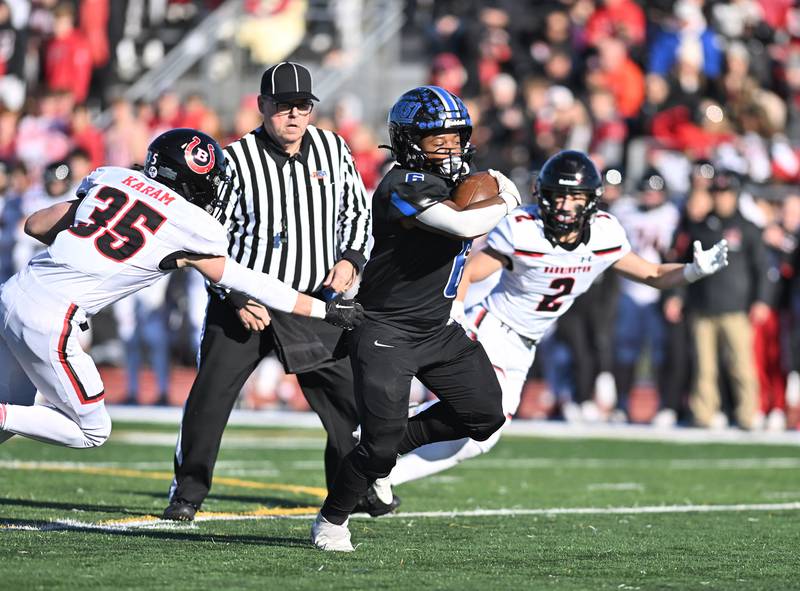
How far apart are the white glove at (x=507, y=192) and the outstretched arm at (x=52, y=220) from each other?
1522 mm

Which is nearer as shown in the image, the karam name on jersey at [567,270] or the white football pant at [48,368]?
the white football pant at [48,368]

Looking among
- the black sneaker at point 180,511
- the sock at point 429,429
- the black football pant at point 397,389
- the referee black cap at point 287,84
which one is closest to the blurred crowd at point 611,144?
the referee black cap at point 287,84

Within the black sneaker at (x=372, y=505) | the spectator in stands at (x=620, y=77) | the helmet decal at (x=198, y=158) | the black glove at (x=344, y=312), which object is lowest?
the black sneaker at (x=372, y=505)

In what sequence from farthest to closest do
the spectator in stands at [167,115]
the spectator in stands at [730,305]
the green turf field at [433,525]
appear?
the spectator in stands at [167,115]
the spectator in stands at [730,305]
the green turf field at [433,525]

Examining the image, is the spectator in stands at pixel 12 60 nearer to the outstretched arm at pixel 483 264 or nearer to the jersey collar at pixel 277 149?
the outstretched arm at pixel 483 264

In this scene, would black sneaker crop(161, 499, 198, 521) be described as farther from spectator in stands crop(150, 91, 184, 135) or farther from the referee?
spectator in stands crop(150, 91, 184, 135)

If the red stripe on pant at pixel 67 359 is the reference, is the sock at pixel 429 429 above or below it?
below

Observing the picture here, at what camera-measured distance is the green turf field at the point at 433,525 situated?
4.73 meters

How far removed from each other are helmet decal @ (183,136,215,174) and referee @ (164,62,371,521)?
0.62 metres

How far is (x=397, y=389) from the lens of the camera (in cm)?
534

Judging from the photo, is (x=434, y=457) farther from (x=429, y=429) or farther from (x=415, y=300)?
(x=415, y=300)

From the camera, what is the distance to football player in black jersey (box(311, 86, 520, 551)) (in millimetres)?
5297

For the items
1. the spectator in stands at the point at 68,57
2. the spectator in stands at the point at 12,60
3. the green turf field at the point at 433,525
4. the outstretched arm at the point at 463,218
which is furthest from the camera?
the spectator in stands at the point at 12,60

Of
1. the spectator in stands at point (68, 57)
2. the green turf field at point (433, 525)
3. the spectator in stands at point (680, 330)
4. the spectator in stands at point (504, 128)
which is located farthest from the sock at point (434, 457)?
the spectator in stands at point (68, 57)
